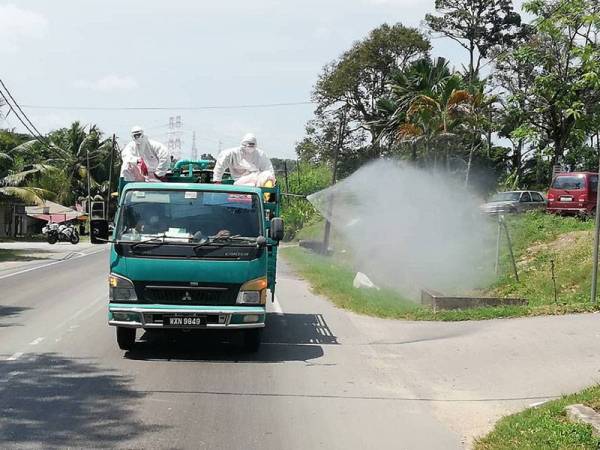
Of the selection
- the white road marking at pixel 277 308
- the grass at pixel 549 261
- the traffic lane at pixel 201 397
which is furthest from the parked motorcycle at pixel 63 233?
the traffic lane at pixel 201 397

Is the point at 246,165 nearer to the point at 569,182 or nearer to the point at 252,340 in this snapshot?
the point at 252,340

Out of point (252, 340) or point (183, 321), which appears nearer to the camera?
point (183, 321)

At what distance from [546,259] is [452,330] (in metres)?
7.40

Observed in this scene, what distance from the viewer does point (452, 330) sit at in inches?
456

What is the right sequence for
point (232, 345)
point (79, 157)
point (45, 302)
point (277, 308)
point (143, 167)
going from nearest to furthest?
point (232, 345), point (143, 167), point (277, 308), point (45, 302), point (79, 157)

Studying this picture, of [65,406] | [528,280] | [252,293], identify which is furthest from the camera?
[528,280]

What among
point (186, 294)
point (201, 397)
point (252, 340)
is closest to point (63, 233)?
point (252, 340)

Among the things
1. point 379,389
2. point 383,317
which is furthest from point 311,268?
point 379,389

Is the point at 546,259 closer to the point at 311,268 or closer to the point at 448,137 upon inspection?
the point at 311,268

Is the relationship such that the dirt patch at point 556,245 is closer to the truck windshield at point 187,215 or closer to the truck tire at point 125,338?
the truck windshield at point 187,215

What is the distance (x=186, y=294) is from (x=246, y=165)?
2.73m

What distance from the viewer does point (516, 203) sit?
103ft

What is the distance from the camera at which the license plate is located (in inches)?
348

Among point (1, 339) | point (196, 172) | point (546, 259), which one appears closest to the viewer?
point (1, 339)
